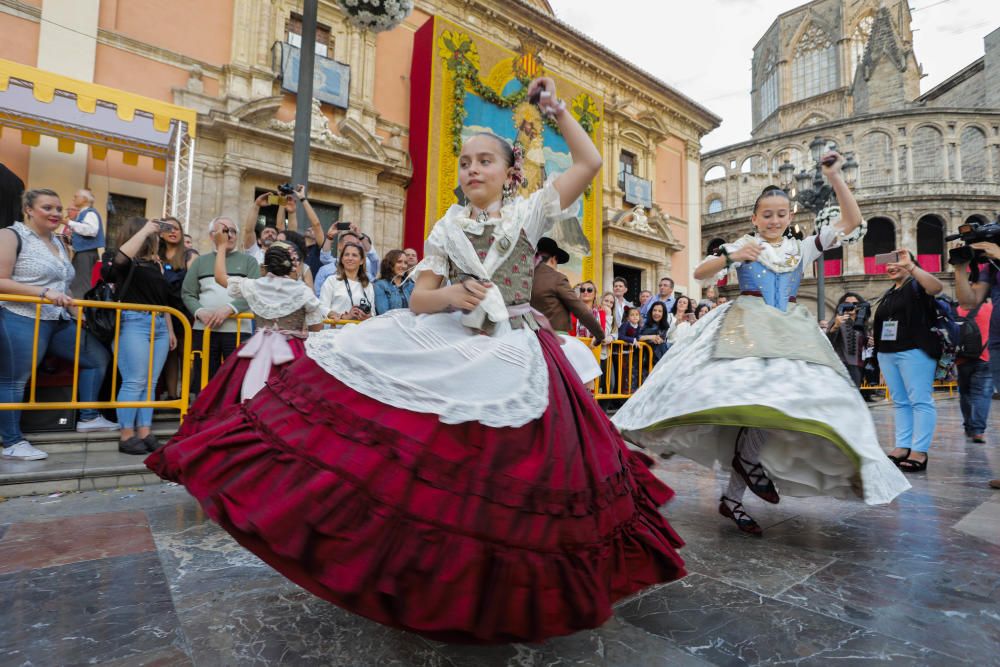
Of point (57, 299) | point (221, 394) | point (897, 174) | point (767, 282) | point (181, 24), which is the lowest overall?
point (221, 394)

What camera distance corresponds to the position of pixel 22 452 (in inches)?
152

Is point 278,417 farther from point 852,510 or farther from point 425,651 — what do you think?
point 852,510

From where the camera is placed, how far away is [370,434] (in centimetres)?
150

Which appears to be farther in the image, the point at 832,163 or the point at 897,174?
the point at 897,174

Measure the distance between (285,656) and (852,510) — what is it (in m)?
3.41

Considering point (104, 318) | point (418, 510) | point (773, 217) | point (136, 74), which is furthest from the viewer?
point (136, 74)

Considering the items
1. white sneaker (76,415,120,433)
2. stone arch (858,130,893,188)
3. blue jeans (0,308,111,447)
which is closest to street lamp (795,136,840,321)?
white sneaker (76,415,120,433)

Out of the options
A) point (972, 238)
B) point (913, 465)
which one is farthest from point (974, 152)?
point (913, 465)

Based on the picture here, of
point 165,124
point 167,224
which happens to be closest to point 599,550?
A: point 167,224

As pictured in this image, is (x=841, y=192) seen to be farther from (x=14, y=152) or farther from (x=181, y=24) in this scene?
(x=181, y=24)

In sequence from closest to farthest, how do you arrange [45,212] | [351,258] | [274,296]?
[274,296] < [45,212] < [351,258]

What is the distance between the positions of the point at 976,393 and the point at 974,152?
32777 millimetres

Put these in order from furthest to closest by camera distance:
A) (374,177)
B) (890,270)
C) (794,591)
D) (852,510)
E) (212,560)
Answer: (374,177)
(890,270)
(852,510)
(212,560)
(794,591)

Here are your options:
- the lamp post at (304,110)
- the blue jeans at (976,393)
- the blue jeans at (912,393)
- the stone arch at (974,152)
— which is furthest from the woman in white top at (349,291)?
the stone arch at (974,152)
